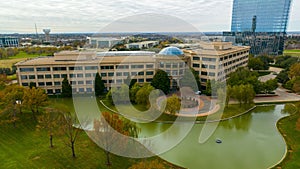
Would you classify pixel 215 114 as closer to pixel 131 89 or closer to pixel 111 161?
pixel 131 89

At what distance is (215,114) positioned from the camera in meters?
22.5

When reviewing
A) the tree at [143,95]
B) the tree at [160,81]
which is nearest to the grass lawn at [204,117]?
the tree at [143,95]

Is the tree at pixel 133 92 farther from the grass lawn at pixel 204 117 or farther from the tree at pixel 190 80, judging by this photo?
the tree at pixel 190 80

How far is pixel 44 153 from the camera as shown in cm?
1524

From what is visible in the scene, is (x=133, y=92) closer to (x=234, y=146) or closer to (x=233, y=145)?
(x=233, y=145)

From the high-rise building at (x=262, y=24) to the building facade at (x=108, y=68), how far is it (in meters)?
36.5

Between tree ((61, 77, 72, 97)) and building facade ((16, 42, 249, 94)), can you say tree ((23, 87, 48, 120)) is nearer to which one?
tree ((61, 77, 72, 97))

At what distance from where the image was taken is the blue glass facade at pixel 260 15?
2308 inches

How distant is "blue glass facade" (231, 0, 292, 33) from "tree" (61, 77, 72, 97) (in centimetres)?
5725

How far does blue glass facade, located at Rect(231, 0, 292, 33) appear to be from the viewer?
192 feet

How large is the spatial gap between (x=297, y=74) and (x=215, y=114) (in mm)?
16920

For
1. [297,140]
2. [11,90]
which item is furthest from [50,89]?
[297,140]

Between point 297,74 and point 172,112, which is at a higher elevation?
point 297,74

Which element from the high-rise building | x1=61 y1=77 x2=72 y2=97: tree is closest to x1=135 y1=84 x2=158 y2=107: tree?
x1=61 y1=77 x2=72 y2=97: tree
